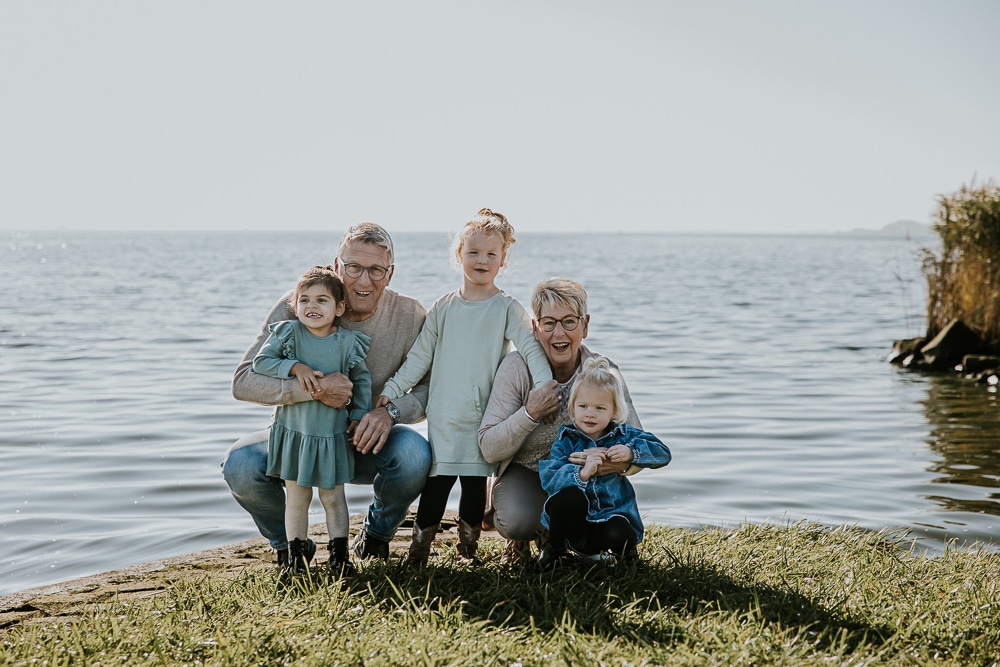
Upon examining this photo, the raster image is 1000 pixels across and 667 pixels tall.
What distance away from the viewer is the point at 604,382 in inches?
155

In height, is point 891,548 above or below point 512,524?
below

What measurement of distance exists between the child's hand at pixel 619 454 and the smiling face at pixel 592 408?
16 centimetres

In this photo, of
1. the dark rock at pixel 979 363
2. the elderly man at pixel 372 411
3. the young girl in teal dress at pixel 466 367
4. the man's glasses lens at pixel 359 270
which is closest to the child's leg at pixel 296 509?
the elderly man at pixel 372 411

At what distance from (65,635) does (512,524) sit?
182 centimetres

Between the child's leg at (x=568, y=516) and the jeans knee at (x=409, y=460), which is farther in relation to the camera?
the jeans knee at (x=409, y=460)

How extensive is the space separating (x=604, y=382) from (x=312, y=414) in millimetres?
1265

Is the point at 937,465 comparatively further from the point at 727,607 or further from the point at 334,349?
the point at 334,349

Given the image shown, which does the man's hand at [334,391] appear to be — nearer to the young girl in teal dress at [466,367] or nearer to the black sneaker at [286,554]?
the young girl in teal dress at [466,367]

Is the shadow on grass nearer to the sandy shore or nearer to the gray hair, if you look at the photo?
the sandy shore

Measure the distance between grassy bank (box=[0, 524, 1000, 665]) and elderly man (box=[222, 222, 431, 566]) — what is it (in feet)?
1.09

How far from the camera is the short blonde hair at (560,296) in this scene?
4.17 meters

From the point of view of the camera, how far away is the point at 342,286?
420 cm

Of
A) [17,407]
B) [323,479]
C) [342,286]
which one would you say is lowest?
[17,407]

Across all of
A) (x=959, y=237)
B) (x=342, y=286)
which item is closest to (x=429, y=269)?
(x=959, y=237)
